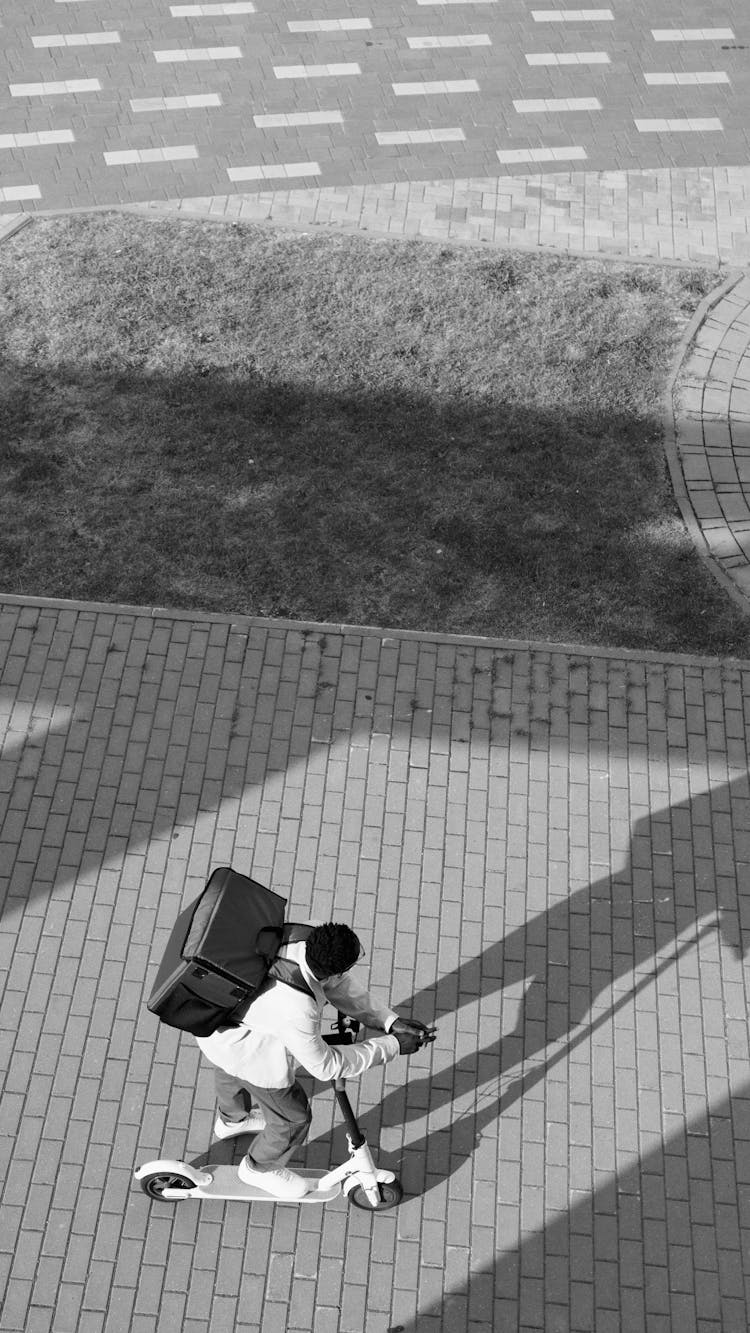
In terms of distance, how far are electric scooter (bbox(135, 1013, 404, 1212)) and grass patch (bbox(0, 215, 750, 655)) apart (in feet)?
12.4

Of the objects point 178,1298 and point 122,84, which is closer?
point 178,1298

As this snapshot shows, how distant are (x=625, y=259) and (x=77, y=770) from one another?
6839 millimetres

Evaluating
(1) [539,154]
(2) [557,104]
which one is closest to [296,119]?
(1) [539,154]

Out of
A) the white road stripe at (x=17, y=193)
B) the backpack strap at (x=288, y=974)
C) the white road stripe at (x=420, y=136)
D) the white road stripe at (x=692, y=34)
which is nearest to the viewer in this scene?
the backpack strap at (x=288, y=974)

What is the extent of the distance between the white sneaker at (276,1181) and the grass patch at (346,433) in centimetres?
383

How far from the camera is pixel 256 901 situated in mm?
5691

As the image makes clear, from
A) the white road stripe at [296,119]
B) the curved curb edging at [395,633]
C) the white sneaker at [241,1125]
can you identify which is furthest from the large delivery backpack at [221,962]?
the white road stripe at [296,119]

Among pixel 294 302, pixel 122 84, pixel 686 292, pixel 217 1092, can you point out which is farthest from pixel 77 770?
pixel 122 84

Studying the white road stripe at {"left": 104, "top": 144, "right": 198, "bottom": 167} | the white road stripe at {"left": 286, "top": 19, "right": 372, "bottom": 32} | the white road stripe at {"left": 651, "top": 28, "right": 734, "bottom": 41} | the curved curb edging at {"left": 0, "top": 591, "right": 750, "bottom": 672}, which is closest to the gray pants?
the curved curb edging at {"left": 0, "top": 591, "right": 750, "bottom": 672}

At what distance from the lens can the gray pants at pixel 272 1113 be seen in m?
5.98

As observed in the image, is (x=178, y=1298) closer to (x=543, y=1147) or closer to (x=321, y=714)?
(x=543, y=1147)

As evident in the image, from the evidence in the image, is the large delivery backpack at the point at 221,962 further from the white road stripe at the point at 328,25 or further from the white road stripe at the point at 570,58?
the white road stripe at the point at 328,25

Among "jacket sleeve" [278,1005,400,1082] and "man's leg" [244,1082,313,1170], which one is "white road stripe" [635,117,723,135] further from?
"man's leg" [244,1082,313,1170]

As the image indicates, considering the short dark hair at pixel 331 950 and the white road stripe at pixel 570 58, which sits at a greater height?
the white road stripe at pixel 570 58
